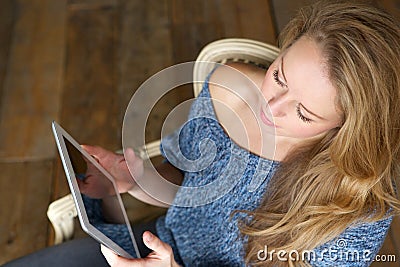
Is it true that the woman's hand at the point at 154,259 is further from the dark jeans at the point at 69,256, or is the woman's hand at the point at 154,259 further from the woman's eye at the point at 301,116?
the woman's eye at the point at 301,116

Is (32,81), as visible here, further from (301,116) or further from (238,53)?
(301,116)

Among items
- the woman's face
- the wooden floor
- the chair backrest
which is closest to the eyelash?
the woman's face

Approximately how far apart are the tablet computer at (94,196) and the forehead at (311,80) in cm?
38

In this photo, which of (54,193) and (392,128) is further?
(54,193)

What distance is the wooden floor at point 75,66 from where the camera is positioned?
1.71 meters

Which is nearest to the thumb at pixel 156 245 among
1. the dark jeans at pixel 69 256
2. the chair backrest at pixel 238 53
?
the dark jeans at pixel 69 256

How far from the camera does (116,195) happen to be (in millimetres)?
1168

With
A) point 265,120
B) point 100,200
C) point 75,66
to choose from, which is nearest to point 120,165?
point 100,200

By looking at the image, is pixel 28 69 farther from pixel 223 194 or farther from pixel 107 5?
pixel 223 194

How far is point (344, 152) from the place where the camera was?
970 mm

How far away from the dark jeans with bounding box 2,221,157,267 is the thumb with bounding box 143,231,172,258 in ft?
0.80

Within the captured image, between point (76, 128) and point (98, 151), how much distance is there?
0.70 m

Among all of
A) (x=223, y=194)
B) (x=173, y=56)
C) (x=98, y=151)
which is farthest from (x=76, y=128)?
(x=223, y=194)

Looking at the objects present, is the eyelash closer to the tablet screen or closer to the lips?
the lips
